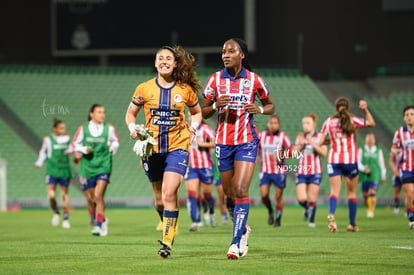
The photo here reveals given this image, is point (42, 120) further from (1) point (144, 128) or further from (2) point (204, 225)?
(1) point (144, 128)

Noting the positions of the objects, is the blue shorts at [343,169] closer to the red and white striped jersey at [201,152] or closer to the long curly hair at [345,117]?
the long curly hair at [345,117]

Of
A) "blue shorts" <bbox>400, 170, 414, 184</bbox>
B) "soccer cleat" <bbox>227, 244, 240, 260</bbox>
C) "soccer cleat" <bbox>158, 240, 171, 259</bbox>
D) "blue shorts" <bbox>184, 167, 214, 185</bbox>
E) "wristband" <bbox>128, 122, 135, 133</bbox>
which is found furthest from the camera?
"blue shorts" <bbox>184, 167, 214, 185</bbox>

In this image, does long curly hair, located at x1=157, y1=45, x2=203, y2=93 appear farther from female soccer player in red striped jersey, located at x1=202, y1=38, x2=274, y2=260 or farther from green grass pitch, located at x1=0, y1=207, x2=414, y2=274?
green grass pitch, located at x1=0, y1=207, x2=414, y2=274

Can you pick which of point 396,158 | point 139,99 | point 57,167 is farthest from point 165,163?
point 396,158

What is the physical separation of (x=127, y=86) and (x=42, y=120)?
148 inches

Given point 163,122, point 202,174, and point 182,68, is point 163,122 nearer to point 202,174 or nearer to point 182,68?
point 182,68

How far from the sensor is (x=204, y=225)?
55.8ft

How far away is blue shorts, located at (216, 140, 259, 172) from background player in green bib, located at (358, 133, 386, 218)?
38.9 feet

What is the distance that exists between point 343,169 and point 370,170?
7700 millimetres

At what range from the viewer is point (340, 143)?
14273 millimetres

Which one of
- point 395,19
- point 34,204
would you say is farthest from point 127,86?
point 395,19

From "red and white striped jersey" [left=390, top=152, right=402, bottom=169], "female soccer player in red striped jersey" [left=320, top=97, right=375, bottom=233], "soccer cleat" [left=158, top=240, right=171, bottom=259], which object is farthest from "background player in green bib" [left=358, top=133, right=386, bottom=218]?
"soccer cleat" [left=158, top=240, right=171, bottom=259]

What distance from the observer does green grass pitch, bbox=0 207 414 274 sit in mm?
8047

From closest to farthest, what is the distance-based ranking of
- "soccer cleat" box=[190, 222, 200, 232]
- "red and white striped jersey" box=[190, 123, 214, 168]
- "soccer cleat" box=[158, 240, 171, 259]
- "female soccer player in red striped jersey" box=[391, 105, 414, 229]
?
"soccer cleat" box=[158, 240, 171, 259]
"female soccer player in red striped jersey" box=[391, 105, 414, 229]
"soccer cleat" box=[190, 222, 200, 232]
"red and white striped jersey" box=[190, 123, 214, 168]
